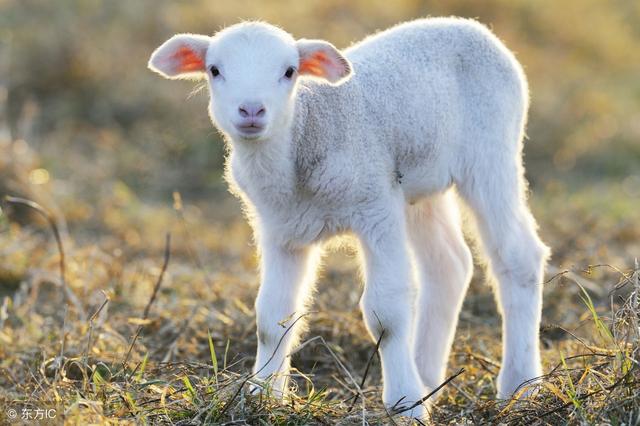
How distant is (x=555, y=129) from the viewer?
13883 mm

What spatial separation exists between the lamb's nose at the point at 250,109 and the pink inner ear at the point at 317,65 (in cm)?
49

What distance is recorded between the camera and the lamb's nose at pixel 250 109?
421 cm

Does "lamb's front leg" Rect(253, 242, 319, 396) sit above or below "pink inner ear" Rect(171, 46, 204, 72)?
below

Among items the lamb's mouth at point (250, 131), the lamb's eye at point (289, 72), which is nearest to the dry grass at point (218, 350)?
the lamb's mouth at point (250, 131)

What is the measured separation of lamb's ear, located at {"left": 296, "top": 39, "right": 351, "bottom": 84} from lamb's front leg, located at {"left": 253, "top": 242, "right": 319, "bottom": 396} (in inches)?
35.7

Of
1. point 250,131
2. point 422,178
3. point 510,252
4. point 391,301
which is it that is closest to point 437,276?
point 510,252

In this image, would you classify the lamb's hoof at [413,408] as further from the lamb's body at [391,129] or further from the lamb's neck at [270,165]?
the lamb's neck at [270,165]

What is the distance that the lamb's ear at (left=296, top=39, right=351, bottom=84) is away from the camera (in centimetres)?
452

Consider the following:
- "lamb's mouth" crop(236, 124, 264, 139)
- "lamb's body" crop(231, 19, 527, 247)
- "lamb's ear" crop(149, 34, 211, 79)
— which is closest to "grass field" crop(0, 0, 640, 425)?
"lamb's body" crop(231, 19, 527, 247)

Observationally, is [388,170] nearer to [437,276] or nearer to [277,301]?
[277,301]

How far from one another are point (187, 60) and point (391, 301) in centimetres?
150

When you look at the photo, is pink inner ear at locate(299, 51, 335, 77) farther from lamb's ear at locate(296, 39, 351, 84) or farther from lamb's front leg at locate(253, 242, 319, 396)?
lamb's front leg at locate(253, 242, 319, 396)

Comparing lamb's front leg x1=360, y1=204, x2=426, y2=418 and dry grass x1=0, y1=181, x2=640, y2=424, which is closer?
dry grass x1=0, y1=181, x2=640, y2=424

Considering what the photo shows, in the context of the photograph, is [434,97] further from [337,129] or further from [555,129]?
[555,129]
